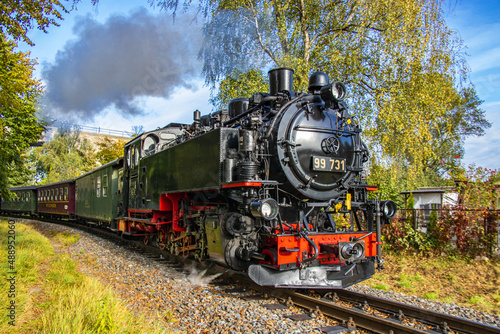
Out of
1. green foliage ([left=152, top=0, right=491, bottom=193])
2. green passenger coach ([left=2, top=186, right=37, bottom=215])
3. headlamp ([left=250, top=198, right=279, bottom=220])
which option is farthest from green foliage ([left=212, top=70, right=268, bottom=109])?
green passenger coach ([left=2, top=186, right=37, bottom=215])

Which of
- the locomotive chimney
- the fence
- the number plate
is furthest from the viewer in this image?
the fence

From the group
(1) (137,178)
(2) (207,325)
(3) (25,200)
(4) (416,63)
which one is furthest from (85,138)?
(2) (207,325)

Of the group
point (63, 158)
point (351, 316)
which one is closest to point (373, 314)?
point (351, 316)

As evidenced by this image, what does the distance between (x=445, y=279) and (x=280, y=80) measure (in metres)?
5.09

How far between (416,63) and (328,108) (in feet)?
17.0

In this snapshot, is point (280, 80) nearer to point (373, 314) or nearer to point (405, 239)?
point (373, 314)

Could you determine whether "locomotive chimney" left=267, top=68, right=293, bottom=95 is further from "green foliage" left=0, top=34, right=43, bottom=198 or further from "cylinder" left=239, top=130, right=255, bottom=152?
"green foliage" left=0, top=34, right=43, bottom=198

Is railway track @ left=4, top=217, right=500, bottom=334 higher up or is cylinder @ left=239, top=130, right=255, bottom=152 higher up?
cylinder @ left=239, top=130, right=255, bottom=152

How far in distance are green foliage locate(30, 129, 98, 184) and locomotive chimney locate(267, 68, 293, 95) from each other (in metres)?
31.5

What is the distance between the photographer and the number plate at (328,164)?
5.41 metres

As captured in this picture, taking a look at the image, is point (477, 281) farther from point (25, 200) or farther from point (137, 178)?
point (25, 200)

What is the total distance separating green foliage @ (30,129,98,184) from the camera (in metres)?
34.2

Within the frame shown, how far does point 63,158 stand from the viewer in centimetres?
3522

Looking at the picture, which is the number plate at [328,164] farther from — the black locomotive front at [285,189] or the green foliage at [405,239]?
the green foliage at [405,239]
